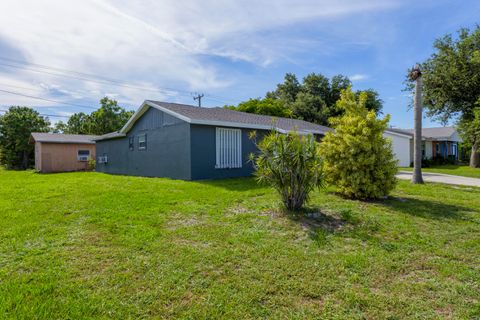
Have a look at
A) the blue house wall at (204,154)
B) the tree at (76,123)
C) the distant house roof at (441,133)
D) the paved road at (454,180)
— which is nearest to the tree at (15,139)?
the tree at (76,123)

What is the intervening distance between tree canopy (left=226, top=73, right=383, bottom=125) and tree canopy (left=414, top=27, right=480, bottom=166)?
8231 mm

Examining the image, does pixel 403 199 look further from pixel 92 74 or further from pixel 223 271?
pixel 92 74

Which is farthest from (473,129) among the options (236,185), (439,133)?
(236,185)

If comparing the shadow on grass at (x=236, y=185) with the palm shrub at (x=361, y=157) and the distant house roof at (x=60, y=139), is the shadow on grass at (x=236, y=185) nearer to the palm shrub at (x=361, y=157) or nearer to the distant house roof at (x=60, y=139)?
the palm shrub at (x=361, y=157)

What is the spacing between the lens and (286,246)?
3869 millimetres

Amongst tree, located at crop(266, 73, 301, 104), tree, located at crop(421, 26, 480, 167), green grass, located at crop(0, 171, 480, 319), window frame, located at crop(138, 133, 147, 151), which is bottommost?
green grass, located at crop(0, 171, 480, 319)

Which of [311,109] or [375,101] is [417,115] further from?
[375,101]

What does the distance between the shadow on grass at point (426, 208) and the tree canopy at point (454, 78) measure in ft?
47.9

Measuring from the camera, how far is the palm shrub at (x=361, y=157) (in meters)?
6.54

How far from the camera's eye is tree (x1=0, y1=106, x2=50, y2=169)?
1067 inches

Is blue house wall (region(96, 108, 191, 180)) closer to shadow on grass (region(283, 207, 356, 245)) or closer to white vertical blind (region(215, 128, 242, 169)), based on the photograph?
white vertical blind (region(215, 128, 242, 169))

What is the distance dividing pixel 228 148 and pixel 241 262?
9218 millimetres

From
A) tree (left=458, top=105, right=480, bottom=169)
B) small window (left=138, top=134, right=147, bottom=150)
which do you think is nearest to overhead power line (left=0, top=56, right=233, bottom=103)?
small window (left=138, top=134, right=147, bottom=150)

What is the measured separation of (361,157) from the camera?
21.3ft
